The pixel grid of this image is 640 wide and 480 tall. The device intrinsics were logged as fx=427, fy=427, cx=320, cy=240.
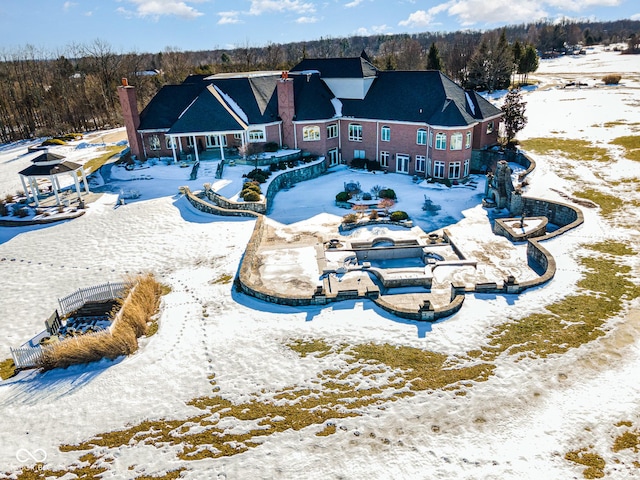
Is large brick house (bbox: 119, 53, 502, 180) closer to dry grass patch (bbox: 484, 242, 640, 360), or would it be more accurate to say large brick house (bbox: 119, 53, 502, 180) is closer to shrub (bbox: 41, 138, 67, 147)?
dry grass patch (bbox: 484, 242, 640, 360)

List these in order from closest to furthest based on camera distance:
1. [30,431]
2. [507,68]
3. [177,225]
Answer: [30,431] < [177,225] < [507,68]

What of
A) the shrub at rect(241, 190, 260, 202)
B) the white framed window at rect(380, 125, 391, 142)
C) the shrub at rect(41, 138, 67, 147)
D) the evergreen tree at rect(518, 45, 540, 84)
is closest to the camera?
the shrub at rect(241, 190, 260, 202)

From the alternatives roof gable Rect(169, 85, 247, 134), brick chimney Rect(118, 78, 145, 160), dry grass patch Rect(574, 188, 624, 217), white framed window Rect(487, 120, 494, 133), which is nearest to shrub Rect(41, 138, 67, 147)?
brick chimney Rect(118, 78, 145, 160)

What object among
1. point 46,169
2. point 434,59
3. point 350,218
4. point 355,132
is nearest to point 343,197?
point 350,218

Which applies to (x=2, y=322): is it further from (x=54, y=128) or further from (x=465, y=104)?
(x=54, y=128)

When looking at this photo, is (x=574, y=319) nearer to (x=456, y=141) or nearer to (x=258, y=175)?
(x=456, y=141)

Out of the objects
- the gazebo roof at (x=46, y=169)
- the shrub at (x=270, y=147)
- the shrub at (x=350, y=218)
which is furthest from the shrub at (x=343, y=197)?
the gazebo roof at (x=46, y=169)

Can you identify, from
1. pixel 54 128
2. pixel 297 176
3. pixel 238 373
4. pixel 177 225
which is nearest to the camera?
pixel 238 373

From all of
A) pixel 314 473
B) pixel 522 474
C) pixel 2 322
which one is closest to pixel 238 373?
A: pixel 314 473
